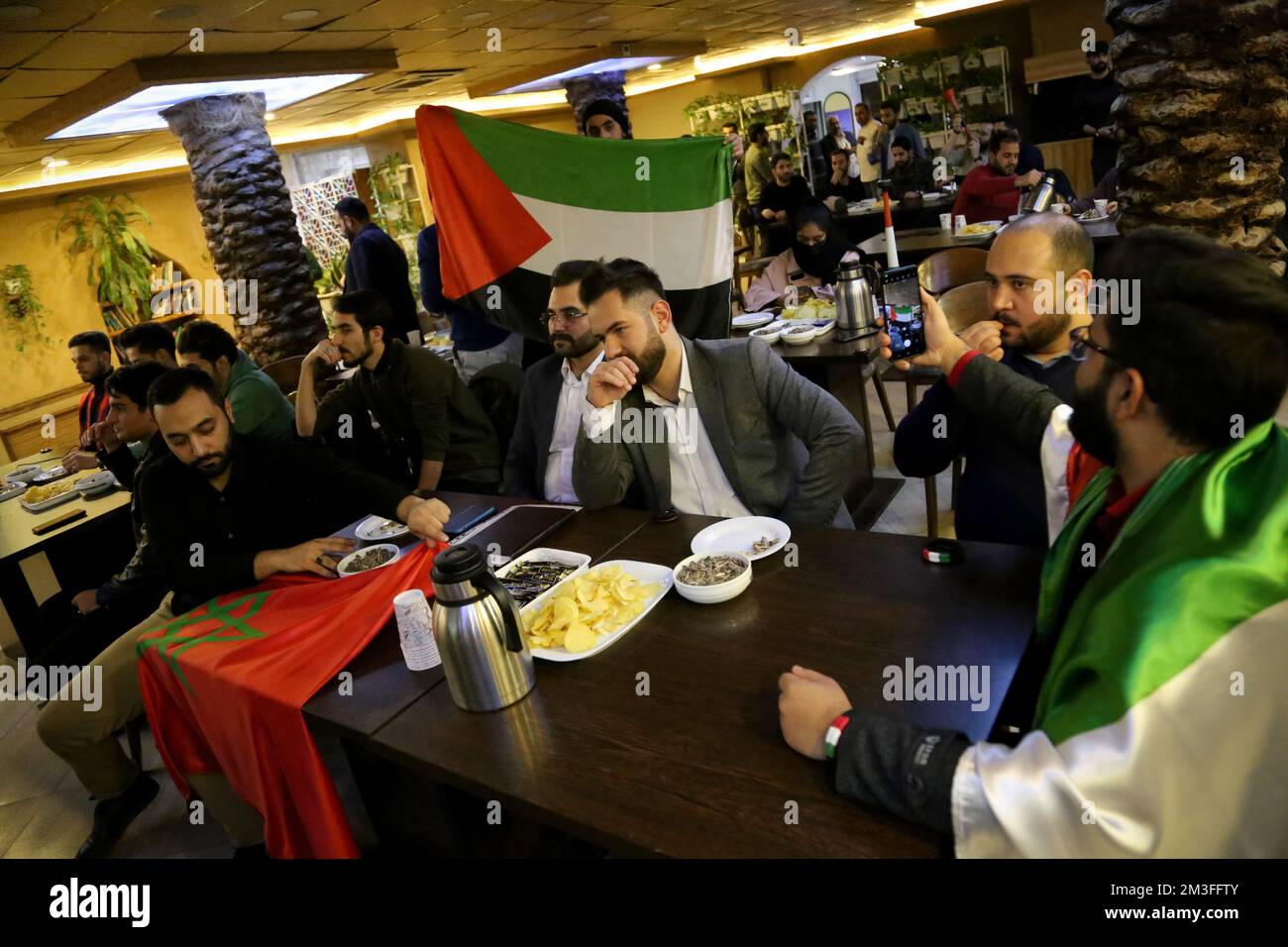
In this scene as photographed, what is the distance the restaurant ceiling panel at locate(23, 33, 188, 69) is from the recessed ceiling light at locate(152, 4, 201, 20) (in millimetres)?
315

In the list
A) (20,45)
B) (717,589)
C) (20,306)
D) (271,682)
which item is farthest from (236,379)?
(20,306)

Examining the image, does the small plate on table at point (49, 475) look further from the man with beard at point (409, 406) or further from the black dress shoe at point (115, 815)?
the black dress shoe at point (115, 815)

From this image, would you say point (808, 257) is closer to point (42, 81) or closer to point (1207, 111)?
point (1207, 111)

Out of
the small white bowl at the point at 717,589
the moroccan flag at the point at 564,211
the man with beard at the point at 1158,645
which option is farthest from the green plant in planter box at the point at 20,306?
the man with beard at the point at 1158,645

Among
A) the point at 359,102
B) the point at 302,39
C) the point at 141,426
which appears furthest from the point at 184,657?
the point at 359,102

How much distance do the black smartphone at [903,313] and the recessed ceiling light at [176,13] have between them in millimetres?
3827

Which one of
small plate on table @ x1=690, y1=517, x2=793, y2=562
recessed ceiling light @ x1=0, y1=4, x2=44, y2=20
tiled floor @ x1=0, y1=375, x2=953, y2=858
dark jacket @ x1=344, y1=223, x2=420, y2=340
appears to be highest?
recessed ceiling light @ x1=0, y1=4, x2=44, y2=20

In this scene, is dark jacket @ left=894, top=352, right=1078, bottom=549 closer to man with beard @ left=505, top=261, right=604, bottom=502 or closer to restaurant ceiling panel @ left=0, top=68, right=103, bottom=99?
man with beard @ left=505, top=261, right=604, bottom=502

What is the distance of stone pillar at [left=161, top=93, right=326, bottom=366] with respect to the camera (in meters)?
6.68

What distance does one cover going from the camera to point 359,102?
928 cm

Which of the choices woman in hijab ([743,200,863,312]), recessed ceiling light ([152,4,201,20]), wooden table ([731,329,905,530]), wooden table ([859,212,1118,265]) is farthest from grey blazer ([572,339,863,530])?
recessed ceiling light ([152,4,201,20])

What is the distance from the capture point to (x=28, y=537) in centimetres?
375

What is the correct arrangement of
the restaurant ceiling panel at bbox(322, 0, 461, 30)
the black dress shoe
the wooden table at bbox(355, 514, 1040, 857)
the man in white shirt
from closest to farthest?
1. the wooden table at bbox(355, 514, 1040, 857)
2. the black dress shoe
3. the restaurant ceiling panel at bbox(322, 0, 461, 30)
4. the man in white shirt
